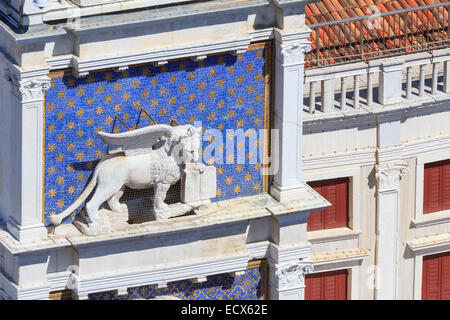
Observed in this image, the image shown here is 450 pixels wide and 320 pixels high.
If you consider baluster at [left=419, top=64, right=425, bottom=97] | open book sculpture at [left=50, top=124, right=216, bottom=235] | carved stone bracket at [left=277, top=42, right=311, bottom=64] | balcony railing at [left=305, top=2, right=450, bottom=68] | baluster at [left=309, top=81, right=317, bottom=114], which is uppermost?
balcony railing at [left=305, top=2, right=450, bottom=68]

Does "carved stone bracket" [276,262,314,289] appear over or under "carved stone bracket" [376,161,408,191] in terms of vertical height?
under

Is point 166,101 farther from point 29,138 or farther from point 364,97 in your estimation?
point 364,97

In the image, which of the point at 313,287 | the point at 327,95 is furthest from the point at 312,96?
the point at 313,287

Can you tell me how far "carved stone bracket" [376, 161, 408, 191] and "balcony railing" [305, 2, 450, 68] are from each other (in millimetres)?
2180

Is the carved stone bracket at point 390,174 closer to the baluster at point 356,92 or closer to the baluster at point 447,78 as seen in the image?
the baluster at point 356,92

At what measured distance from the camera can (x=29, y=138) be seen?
146ft

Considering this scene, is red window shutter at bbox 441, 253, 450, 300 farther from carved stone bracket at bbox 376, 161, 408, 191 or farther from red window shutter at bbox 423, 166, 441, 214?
carved stone bracket at bbox 376, 161, 408, 191

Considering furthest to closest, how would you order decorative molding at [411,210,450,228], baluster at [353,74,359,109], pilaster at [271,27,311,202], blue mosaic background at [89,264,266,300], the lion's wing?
decorative molding at [411,210,450,228]
baluster at [353,74,359,109]
blue mosaic background at [89,264,266,300]
pilaster at [271,27,311,202]
the lion's wing

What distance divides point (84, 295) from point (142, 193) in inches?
82.0

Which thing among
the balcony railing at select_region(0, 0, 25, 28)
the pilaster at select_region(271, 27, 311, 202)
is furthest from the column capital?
the balcony railing at select_region(0, 0, 25, 28)

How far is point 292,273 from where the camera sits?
156 ft

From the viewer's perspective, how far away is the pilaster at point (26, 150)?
44188mm

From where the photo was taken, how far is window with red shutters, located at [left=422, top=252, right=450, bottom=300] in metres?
52.6
